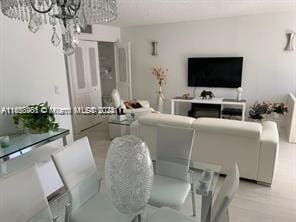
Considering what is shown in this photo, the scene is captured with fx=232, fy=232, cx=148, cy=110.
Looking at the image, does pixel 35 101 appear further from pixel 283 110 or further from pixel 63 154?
pixel 283 110

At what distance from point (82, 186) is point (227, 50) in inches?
185

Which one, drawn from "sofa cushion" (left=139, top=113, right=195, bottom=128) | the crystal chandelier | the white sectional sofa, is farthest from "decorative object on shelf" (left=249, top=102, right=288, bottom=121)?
the crystal chandelier

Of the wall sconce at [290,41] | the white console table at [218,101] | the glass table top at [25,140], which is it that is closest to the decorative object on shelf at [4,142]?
the glass table top at [25,140]

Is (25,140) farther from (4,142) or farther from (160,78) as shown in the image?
(160,78)

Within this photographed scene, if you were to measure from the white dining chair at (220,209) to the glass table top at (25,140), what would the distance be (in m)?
1.37

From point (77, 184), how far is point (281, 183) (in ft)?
8.06

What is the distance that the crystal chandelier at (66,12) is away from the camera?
60.0 inches

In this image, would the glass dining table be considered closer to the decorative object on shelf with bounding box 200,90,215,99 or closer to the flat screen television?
the decorative object on shelf with bounding box 200,90,215,99

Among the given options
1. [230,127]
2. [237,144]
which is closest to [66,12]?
[230,127]

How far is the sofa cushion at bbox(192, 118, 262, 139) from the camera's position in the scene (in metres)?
2.56

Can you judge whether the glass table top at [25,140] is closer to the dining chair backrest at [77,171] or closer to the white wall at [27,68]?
the white wall at [27,68]

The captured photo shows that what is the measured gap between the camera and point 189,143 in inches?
86.7

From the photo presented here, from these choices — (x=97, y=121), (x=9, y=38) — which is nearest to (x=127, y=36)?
(x=97, y=121)

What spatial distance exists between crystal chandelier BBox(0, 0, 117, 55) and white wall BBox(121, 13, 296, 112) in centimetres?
413
